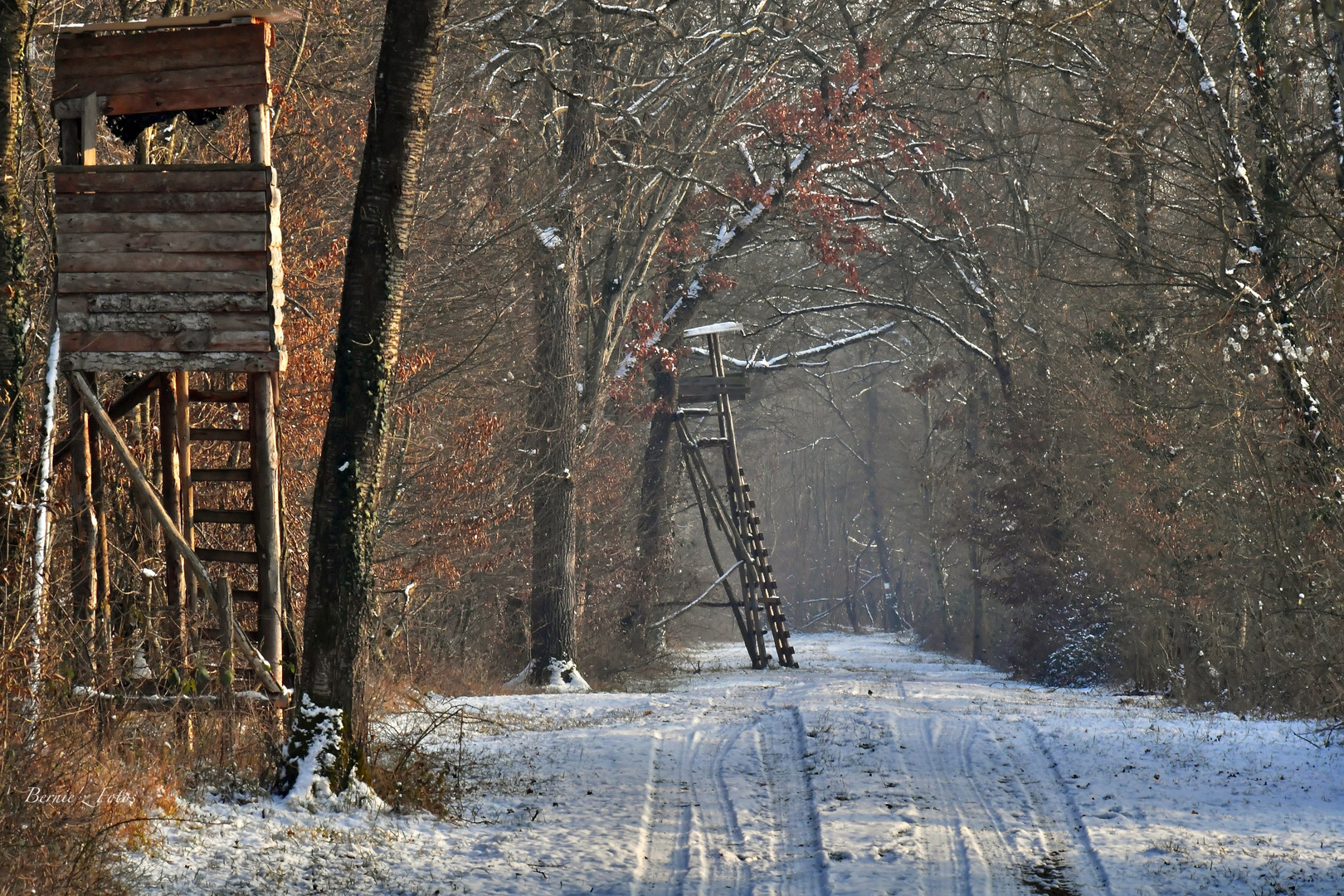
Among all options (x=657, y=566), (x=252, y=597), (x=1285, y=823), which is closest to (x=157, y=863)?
(x=252, y=597)

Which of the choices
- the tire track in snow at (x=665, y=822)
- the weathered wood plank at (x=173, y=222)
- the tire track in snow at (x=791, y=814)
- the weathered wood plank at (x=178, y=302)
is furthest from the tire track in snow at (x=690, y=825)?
the weathered wood plank at (x=173, y=222)

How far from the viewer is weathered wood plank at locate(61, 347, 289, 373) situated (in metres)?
8.67

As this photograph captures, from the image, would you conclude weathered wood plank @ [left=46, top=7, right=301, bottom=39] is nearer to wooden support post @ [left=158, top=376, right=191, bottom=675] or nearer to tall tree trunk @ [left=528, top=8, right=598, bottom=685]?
wooden support post @ [left=158, top=376, right=191, bottom=675]

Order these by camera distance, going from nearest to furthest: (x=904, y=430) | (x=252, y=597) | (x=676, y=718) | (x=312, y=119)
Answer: (x=252, y=597) < (x=676, y=718) < (x=312, y=119) < (x=904, y=430)

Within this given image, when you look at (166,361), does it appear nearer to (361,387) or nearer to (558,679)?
(361,387)

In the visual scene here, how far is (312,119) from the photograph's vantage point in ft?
46.1

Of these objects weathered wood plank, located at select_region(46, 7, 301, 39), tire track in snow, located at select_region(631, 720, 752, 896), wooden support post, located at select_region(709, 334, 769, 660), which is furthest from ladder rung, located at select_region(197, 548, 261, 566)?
wooden support post, located at select_region(709, 334, 769, 660)

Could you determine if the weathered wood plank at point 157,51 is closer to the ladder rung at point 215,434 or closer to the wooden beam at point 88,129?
the wooden beam at point 88,129

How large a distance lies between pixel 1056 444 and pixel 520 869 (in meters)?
19.2

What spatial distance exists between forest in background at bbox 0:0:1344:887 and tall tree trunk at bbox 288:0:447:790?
89cm

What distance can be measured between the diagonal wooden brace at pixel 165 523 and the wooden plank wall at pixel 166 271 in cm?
26

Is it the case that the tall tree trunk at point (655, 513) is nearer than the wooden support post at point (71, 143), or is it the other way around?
the wooden support post at point (71, 143)

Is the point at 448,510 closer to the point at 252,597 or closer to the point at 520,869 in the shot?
the point at 252,597

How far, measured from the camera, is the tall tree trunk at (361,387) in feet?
26.6
